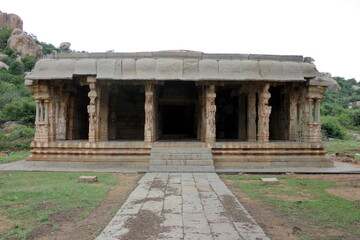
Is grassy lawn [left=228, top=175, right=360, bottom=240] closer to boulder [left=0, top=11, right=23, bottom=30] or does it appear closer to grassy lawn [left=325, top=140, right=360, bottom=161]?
grassy lawn [left=325, top=140, right=360, bottom=161]

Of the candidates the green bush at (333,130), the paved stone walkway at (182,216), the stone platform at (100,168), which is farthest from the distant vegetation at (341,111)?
the paved stone walkway at (182,216)

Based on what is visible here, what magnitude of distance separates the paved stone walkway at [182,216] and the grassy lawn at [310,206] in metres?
0.76

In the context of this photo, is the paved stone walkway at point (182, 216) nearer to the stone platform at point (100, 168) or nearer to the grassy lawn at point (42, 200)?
the grassy lawn at point (42, 200)

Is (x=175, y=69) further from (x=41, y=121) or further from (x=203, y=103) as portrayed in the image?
(x=41, y=121)

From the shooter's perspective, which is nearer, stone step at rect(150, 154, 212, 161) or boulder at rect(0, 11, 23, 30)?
stone step at rect(150, 154, 212, 161)

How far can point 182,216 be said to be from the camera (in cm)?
479

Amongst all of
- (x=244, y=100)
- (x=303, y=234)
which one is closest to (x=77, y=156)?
(x=244, y=100)

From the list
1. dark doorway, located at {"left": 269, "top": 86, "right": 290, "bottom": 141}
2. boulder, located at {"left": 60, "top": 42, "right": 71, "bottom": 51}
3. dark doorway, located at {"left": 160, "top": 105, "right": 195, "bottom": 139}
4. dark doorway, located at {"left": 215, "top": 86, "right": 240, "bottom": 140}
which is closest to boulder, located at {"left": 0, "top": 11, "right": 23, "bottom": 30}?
boulder, located at {"left": 60, "top": 42, "right": 71, "bottom": 51}

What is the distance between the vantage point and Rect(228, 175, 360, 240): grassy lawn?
4.38 m

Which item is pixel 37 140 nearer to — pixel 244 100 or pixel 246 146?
pixel 246 146

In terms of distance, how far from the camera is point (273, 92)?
1509 centimetres

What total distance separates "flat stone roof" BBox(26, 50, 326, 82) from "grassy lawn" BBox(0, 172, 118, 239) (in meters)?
4.00

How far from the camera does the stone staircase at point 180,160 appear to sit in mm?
10195

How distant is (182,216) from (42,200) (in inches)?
116
